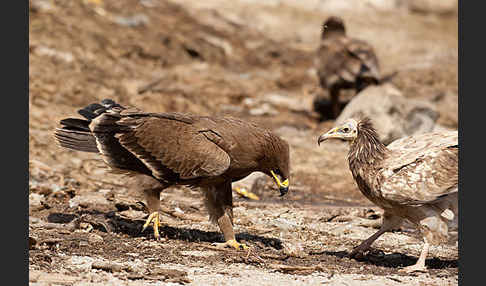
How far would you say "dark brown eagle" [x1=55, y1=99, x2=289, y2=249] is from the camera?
25.0 ft

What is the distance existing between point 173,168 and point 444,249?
3317 mm

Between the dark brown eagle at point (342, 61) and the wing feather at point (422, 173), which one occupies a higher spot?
the dark brown eagle at point (342, 61)

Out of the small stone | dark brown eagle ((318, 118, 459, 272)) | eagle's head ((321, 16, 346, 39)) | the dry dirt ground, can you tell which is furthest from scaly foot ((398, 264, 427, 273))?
eagle's head ((321, 16, 346, 39))

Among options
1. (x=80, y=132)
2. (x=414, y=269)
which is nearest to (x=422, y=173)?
(x=414, y=269)

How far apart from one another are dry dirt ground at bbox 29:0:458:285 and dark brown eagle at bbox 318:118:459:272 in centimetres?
46

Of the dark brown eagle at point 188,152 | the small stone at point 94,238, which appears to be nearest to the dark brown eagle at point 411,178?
the dark brown eagle at point 188,152

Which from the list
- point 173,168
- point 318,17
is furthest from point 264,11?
point 173,168

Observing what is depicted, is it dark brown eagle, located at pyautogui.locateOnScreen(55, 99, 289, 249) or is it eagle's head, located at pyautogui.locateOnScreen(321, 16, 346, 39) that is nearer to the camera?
dark brown eagle, located at pyautogui.locateOnScreen(55, 99, 289, 249)

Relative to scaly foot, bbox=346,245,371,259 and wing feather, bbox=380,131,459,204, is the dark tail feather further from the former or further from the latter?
wing feather, bbox=380,131,459,204

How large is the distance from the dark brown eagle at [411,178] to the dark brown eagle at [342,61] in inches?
374

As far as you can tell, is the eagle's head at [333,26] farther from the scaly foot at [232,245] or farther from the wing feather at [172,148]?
the scaly foot at [232,245]

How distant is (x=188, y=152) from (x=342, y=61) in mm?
10156

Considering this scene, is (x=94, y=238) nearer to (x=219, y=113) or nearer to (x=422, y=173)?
(x=422, y=173)

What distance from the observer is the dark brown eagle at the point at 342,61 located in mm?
17156
